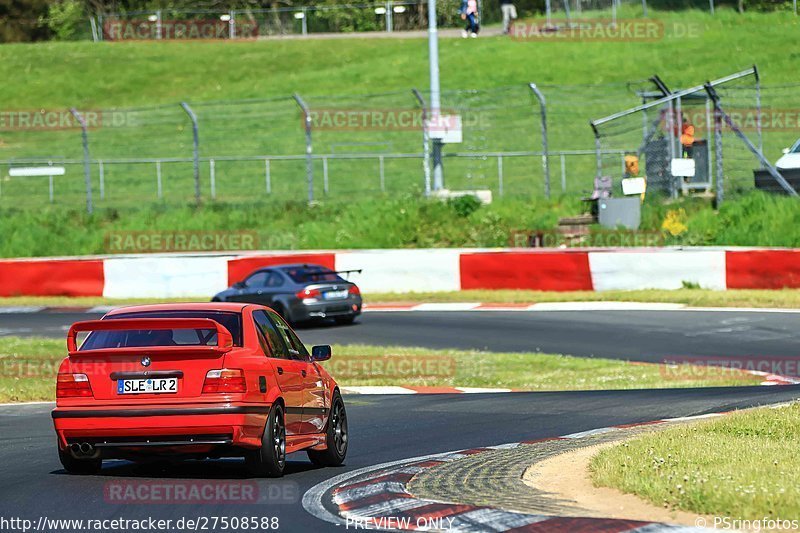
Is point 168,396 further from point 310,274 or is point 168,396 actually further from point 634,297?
point 634,297

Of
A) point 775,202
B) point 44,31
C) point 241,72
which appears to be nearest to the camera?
point 775,202

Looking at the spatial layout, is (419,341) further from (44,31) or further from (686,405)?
(44,31)

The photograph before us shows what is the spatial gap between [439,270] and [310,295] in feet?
15.6

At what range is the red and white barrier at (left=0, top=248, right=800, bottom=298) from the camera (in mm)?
25547

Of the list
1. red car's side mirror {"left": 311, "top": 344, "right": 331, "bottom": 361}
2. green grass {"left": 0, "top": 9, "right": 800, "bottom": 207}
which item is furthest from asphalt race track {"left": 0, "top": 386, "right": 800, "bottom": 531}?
green grass {"left": 0, "top": 9, "right": 800, "bottom": 207}

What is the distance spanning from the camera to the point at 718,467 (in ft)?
28.6

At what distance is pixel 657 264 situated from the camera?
86.0ft

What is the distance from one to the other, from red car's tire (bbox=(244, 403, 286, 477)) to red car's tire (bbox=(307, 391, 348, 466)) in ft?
3.28

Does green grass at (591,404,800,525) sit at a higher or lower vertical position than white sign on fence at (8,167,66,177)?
lower

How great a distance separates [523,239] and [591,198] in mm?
1742

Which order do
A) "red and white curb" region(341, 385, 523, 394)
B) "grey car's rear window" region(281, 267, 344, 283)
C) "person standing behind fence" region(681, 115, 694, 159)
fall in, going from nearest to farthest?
"red and white curb" region(341, 385, 523, 394) < "grey car's rear window" region(281, 267, 344, 283) < "person standing behind fence" region(681, 115, 694, 159)

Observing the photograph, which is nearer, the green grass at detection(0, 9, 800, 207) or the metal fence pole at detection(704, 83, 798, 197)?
the metal fence pole at detection(704, 83, 798, 197)

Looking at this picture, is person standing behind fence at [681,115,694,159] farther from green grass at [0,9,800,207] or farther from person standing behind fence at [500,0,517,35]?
person standing behind fence at [500,0,517,35]

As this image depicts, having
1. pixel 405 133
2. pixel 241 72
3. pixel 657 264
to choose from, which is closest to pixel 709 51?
pixel 405 133
